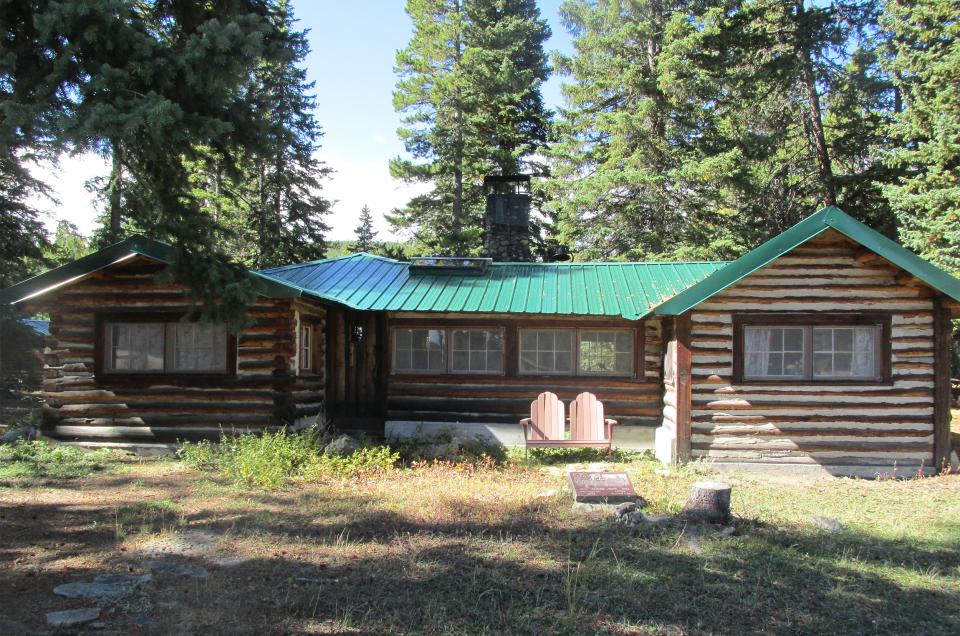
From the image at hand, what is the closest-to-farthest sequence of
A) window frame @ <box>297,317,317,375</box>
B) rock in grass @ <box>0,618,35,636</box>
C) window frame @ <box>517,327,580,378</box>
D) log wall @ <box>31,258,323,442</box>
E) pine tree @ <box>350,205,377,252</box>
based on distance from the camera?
rock in grass @ <box>0,618,35,636</box>, log wall @ <box>31,258,323,442</box>, window frame @ <box>297,317,317,375</box>, window frame @ <box>517,327,580,378</box>, pine tree @ <box>350,205,377,252</box>

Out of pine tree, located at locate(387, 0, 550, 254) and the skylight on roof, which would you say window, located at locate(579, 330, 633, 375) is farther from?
pine tree, located at locate(387, 0, 550, 254)

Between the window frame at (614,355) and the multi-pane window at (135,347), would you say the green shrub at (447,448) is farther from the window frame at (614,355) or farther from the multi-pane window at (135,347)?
the multi-pane window at (135,347)

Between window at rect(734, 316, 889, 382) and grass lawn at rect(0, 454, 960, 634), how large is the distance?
2150mm

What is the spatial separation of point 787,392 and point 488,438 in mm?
5310

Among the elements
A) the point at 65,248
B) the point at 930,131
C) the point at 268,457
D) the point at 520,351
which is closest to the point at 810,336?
the point at 520,351

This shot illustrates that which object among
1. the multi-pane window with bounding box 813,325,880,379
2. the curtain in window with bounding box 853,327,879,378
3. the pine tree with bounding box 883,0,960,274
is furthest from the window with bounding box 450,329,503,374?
the pine tree with bounding box 883,0,960,274

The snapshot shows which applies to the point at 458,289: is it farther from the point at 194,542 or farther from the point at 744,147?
the point at 744,147

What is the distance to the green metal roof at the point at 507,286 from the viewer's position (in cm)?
1205

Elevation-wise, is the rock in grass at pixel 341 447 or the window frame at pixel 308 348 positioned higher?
the window frame at pixel 308 348

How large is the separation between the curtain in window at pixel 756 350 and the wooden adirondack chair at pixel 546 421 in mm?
3230

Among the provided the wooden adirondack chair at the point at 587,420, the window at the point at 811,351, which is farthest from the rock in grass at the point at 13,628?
the window at the point at 811,351

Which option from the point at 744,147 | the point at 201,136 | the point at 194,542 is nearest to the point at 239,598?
the point at 194,542

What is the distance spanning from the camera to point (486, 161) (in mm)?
26953

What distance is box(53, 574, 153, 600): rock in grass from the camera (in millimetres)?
5004
